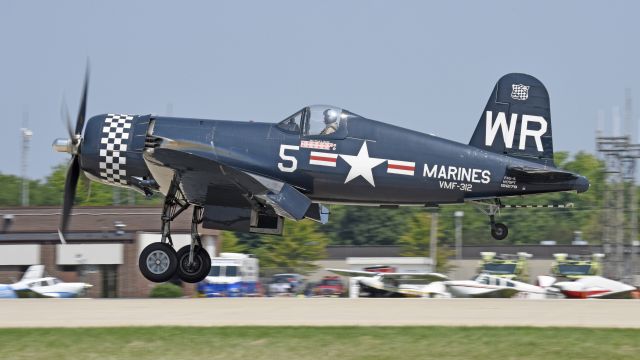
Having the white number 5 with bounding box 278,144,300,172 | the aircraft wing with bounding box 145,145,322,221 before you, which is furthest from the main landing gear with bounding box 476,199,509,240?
the white number 5 with bounding box 278,144,300,172

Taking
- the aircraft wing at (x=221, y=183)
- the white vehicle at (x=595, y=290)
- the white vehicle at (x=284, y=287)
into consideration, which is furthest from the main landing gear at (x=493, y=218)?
the white vehicle at (x=284, y=287)

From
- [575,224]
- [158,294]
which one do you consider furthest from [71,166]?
[575,224]

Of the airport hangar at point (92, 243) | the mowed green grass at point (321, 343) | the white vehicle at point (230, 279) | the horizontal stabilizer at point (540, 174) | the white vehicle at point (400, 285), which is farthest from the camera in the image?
the airport hangar at point (92, 243)

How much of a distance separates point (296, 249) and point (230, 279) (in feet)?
104

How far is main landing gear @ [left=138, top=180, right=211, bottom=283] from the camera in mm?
16969

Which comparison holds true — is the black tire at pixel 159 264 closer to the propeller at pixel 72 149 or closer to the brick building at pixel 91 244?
the propeller at pixel 72 149

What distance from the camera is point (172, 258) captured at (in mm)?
17000

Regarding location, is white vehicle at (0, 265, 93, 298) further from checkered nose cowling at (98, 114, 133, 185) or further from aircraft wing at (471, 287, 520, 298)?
checkered nose cowling at (98, 114, 133, 185)

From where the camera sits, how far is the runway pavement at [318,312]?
15406mm

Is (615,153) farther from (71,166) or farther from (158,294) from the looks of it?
(71,166)

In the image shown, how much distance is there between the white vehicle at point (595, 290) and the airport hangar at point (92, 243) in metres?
13.9

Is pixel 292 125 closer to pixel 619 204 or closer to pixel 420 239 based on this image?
pixel 619 204

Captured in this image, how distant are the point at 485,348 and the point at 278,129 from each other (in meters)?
5.76

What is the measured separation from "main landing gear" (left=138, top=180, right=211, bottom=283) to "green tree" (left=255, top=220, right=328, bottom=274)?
45.4 meters
